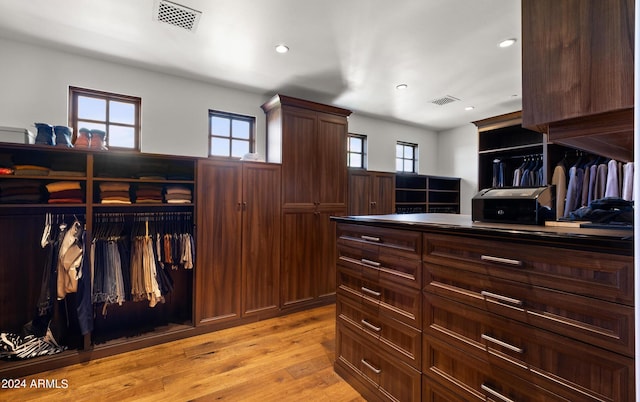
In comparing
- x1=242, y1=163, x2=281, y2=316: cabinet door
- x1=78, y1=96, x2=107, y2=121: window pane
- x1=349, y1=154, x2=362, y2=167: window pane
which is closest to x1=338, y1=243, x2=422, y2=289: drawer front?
x1=242, y1=163, x2=281, y2=316: cabinet door

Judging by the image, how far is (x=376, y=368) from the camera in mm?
1785

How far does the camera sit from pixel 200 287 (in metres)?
2.86

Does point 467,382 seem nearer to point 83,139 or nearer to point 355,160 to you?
point 83,139

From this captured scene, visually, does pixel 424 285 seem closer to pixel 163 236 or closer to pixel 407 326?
pixel 407 326

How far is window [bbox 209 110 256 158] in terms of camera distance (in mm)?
3629

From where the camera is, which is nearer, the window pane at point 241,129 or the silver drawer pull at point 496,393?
the silver drawer pull at point 496,393

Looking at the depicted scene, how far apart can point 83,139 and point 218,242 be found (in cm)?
145

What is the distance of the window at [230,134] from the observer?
3.63m

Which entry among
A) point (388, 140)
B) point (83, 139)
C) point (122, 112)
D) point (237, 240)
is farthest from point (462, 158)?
point (83, 139)

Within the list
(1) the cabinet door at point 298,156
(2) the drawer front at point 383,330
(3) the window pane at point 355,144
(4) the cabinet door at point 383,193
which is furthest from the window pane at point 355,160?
(2) the drawer front at point 383,330

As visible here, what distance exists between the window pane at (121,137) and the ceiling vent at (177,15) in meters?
1.34

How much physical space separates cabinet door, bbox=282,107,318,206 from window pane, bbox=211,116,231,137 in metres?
0.83

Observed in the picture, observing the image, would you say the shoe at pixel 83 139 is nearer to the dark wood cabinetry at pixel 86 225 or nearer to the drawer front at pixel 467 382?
the dark wood cabinetry at pixel 86 225

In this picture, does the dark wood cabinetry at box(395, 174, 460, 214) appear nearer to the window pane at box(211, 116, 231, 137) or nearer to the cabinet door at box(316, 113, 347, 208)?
the cabinet door at box(316, 113, 347, 208)
